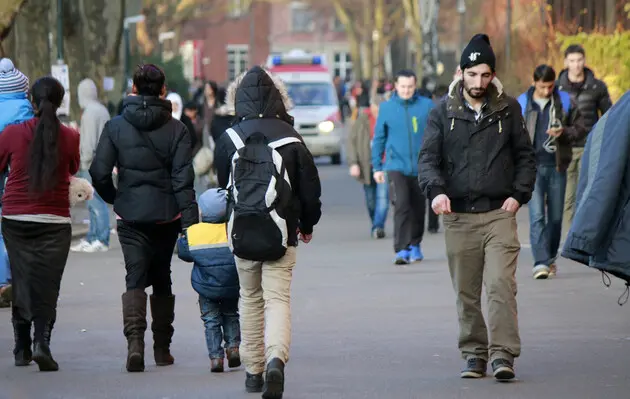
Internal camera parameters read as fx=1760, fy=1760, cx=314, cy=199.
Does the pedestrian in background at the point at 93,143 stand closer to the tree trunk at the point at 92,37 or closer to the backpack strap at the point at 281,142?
the backpack strap at the point at 281,142

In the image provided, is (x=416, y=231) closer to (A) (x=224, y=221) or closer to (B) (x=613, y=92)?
(A) (x=224, y=221)

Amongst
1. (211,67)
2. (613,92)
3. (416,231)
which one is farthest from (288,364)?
(211,67)

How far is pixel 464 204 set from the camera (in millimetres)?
9625

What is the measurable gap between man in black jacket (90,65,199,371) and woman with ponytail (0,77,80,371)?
0.35 metres

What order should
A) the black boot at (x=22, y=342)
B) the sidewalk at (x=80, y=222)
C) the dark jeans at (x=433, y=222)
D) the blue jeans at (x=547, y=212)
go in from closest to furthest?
1. the black boot at (x=22, y=342)
2. the blue jeans at (x=547, y=212)
3. the dark jeans at (x=433, y=222)
4. the sidewalk at (x=80, y=222)

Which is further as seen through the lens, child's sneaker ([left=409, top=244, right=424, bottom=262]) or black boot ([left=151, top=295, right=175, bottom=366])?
child's sneaker ([left=409, top=244, right=424, bottom=262])

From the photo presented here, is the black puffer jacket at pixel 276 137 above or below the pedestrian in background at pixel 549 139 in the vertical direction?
above

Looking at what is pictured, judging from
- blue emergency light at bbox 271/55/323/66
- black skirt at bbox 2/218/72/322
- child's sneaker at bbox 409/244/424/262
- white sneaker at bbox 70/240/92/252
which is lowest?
blue emergency light at bbox 271/55/323/66

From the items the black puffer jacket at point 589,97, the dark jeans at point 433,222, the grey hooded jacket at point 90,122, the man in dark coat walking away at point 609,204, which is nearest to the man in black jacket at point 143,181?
the man in dark coat walking away at point 609,204

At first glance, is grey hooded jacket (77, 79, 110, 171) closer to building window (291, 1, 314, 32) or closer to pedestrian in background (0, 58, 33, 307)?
pedestrian in background (0, 58, 33, 307)

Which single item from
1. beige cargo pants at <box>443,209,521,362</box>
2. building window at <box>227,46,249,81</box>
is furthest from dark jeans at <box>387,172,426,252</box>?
building window at <box>227,46,249,81</box>

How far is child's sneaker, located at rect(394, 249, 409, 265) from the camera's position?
16562 mm

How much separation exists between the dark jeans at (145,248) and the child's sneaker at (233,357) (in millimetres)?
619

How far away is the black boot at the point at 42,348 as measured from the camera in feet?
33.0
